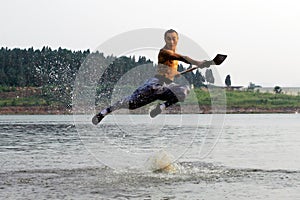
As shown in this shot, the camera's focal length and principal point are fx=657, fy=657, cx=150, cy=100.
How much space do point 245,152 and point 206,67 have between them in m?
24.1

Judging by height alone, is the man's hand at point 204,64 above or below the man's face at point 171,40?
below

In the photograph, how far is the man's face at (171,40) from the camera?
24516mm

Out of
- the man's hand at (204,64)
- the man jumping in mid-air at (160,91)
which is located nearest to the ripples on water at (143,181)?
the man jumping in mid-air at (160,91)

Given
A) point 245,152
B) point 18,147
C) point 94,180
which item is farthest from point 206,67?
point 18,147

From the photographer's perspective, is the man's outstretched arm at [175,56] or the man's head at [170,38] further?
the man's head at [170,38]

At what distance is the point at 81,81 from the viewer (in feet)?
85.8

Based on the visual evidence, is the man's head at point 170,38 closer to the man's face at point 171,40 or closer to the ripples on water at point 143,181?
the man's face at point 171,40

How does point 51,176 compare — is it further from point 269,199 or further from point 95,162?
point 269,199

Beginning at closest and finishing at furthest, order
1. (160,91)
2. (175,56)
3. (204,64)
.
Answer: (204,64) → (175,56) → (160,91)

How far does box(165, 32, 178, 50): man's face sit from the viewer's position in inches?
965

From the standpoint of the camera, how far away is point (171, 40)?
24516 mm

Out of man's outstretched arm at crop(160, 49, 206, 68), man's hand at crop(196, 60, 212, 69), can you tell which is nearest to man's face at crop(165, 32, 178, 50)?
man's outstretched arm at crop(160, 49, 206, 68)

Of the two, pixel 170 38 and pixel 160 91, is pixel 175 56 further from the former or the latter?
pixel 160 91

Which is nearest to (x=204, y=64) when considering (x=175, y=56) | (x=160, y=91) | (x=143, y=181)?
(x=175, y=56)
